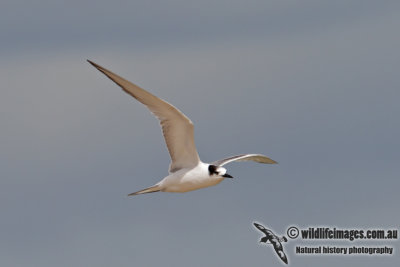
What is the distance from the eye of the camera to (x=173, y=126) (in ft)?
107

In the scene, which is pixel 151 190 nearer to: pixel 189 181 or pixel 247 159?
pixel 189 181

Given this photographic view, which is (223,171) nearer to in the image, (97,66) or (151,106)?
(151,106)

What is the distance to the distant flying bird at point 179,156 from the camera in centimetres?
3222

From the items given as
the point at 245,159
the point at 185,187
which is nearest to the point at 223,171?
the point at 185,187

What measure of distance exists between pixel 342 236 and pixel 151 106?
1112cm

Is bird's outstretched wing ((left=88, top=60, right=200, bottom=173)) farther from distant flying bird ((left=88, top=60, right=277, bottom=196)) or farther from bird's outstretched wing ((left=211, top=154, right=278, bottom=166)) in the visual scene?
bird's outstretched wing ((left=211, top=154, right=278, bottom=166))

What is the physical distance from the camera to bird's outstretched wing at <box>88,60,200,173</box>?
31344 mm

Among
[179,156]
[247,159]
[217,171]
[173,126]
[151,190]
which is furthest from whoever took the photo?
[247,159]

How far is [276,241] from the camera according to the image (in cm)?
3800

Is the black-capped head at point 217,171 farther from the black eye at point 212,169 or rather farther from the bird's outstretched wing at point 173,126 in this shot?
the bird's outstretched wing at point 173,126

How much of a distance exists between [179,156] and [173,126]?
1.27 m

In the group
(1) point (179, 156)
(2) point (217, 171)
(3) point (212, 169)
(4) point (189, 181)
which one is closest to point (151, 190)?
(4) point (189, 181)

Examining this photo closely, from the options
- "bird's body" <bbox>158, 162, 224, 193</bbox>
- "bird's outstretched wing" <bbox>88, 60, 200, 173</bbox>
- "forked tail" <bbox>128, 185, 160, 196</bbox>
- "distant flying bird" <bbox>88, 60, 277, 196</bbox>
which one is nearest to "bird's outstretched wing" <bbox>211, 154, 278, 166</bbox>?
"distant flying bird" <bbox>88, 60, 277, 196</bbox>

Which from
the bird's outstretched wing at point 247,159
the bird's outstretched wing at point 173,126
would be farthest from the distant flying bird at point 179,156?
the bird's outstretched wing at point 247,159
